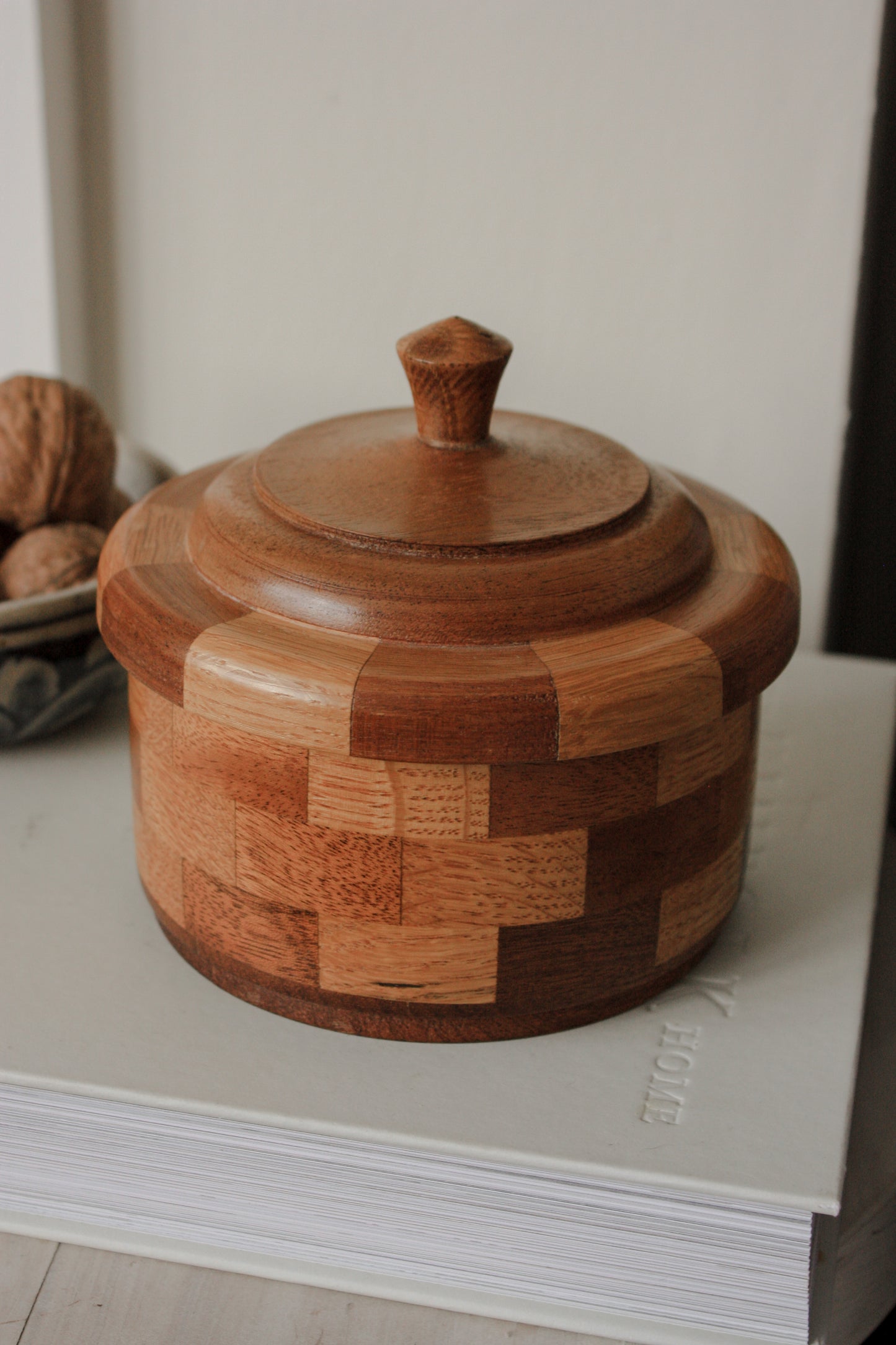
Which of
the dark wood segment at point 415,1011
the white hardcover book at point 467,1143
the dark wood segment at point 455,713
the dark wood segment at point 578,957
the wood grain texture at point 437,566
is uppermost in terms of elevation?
the wood grain texture at point 437,566

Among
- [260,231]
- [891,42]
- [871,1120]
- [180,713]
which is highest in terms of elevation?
[891,42]

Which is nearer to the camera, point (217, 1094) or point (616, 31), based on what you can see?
point (217, 1094)

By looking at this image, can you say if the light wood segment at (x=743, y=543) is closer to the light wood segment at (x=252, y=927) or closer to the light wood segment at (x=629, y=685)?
the light wood segment at (x=629, y=685)

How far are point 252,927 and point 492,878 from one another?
0.28ft

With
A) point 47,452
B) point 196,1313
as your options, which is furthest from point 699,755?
point 47,452

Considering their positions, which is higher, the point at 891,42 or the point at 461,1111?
the point at 891,42

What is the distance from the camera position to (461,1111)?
407mm

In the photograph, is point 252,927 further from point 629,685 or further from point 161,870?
point 629,685

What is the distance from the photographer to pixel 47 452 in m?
0.59

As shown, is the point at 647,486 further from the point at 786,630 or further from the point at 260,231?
the point at 260,231

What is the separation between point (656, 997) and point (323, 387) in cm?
47

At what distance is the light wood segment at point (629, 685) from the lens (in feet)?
1.22

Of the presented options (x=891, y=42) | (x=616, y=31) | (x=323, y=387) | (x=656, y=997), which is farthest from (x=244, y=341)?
(x=656, y=997)

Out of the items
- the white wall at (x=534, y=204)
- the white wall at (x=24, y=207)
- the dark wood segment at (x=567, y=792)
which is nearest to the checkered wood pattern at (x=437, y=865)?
the dark wood segment at (x=567, y=792)
